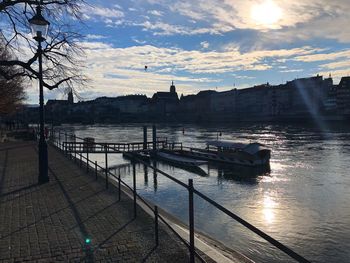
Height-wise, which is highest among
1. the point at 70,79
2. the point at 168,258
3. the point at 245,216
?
the point at 70,79

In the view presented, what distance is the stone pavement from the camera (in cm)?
626

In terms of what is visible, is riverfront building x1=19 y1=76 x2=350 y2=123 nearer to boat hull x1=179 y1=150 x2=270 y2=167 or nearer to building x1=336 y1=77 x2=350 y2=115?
building x1=336 y1=77 x2=350 y2=115

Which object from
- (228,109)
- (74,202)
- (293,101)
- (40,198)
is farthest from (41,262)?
(228,109)

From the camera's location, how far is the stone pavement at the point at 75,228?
6.26 m

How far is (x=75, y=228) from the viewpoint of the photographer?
769cm

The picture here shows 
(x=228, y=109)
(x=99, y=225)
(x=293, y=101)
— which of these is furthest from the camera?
(x=228, y=109)

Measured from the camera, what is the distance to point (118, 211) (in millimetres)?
9141

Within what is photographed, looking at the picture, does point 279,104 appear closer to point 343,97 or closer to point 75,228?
point 343,97

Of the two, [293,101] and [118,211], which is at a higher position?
[293,101]

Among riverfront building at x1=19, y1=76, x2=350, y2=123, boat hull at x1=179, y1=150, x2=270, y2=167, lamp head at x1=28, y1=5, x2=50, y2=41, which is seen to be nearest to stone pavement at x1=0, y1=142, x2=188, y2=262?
lamp head at x1=28, y1=5, x2=50, y2=41

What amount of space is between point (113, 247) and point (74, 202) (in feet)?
12.6

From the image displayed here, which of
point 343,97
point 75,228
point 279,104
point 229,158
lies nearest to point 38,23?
point 75,228

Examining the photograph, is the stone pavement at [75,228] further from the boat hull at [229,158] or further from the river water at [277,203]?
the boat hull at [229,158]

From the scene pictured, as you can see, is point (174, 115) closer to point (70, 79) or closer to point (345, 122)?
point (345, 122)
